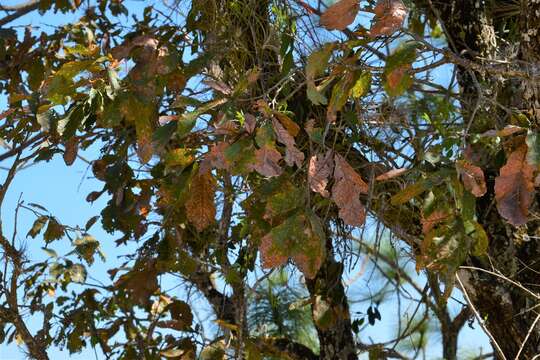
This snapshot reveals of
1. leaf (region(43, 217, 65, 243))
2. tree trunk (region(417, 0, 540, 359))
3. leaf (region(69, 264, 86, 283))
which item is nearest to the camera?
tree trunk (region(417, 0, 540, 359))

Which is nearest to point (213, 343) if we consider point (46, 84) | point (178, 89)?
point (178, 89)

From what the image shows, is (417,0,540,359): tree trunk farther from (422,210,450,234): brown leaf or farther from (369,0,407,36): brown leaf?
(369,0,407,36): brown leaf

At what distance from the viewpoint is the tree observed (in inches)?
64.5

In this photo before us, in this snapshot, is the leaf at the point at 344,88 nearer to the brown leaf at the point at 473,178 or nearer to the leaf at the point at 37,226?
the brown leaf at the point at 473,178

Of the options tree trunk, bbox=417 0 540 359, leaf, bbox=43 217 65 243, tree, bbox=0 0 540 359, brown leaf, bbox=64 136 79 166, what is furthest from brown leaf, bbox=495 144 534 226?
leaf, bbox=43 217 65 243

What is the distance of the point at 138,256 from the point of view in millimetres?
2842

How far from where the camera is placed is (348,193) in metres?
1.64

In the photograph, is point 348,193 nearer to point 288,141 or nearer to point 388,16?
point 288,141

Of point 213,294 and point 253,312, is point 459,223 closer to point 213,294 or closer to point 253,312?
point 213,294

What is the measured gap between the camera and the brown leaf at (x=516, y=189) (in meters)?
1.55

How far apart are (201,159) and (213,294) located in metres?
1.33

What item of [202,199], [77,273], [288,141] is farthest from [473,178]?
[77,273]

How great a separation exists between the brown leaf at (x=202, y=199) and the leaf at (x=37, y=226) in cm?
92

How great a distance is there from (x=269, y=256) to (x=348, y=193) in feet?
0.57
